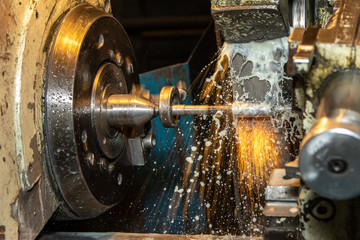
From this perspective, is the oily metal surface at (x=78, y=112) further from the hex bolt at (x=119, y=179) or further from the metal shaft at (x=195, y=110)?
the metal shaft at (x=195, y=110)

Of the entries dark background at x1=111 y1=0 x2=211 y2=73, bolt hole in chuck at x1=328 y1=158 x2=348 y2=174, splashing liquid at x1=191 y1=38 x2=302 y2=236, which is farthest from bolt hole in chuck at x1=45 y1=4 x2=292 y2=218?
dark background at x1=111 y1=0 x2=211 y2=73

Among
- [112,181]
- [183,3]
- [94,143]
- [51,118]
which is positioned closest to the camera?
[51,118]

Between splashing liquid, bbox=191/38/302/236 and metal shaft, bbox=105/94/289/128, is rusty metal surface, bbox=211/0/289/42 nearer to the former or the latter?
splashing liquid, bbox=191/38/302/236

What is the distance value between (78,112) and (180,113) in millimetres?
295

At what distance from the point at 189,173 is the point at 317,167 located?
63.2 inches

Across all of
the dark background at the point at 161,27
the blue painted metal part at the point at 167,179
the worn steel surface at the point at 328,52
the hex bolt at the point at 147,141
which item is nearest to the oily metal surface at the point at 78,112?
the hex bolt at the point at 147,141

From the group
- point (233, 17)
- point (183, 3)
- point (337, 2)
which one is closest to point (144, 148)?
point (233, 17)

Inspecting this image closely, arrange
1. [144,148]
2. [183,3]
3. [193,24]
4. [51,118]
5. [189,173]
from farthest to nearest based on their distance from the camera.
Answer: [183,3] → [193,24] → [189,173] → [144,148] → [51,118]

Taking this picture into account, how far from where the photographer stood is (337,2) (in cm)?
95

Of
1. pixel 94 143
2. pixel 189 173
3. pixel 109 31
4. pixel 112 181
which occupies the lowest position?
pixel 189 173

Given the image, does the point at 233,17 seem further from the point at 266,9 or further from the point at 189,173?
the point at 189,173

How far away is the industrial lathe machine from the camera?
731 millimetres

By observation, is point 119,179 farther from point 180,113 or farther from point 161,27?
point 161,27

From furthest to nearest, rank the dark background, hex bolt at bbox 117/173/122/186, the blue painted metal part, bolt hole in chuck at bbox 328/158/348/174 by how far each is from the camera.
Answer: the dark background
the blue painted metal part
hex bolt at bbox 117/173/122/186
bolt hole in chuck at bbox 328/158/348/174
